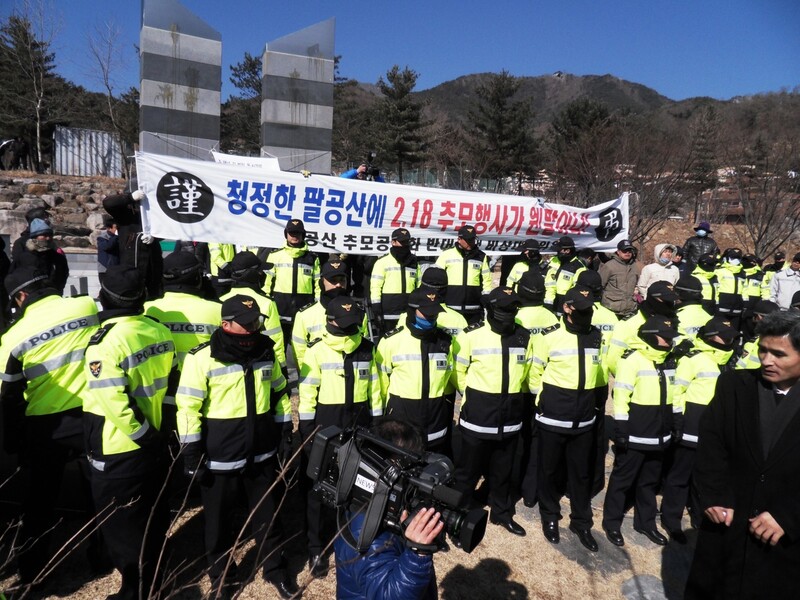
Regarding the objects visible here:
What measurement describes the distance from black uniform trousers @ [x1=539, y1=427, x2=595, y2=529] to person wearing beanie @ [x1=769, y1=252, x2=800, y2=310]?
7661mm

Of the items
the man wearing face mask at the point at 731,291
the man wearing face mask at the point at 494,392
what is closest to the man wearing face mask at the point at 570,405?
the man wearing face mask at the point at 494,392

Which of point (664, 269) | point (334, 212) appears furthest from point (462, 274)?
point (664, 269)

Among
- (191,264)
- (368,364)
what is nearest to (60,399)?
(191,264)

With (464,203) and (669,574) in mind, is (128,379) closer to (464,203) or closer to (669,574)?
(669,574)

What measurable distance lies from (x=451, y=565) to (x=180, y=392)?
2.61 meters

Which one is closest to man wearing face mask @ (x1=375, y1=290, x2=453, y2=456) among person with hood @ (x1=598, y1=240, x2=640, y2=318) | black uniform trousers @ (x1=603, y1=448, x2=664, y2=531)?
black uniform trousers @ (x1=603, y1=448, x2=664, y2=531)

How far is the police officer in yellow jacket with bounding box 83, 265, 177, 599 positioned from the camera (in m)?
3.24

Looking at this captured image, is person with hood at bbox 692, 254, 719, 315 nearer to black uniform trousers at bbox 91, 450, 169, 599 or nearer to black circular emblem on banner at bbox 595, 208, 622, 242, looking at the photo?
black circular emblem on banner at bbox 595, 208, 622, 242

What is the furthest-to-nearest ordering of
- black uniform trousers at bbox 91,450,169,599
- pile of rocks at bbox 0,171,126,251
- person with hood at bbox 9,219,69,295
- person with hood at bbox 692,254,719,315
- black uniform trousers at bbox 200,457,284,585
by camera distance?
pile of rocks at bbox 0,171,126,251 < person with hood at bbox 692,254,719,315 < person with hood at bbox 9,219,69,295 < black uniform trousers at bbox 200,457,284,585 < black uniform trousers at bbox 91,450,169,599

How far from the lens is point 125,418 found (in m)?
3.25

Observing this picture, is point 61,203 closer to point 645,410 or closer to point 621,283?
point 621,283

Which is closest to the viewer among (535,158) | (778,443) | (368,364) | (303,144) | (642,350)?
(778,443)

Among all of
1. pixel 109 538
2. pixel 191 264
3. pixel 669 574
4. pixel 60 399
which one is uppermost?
pixel 191 264

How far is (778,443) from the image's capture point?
295 centimetres
